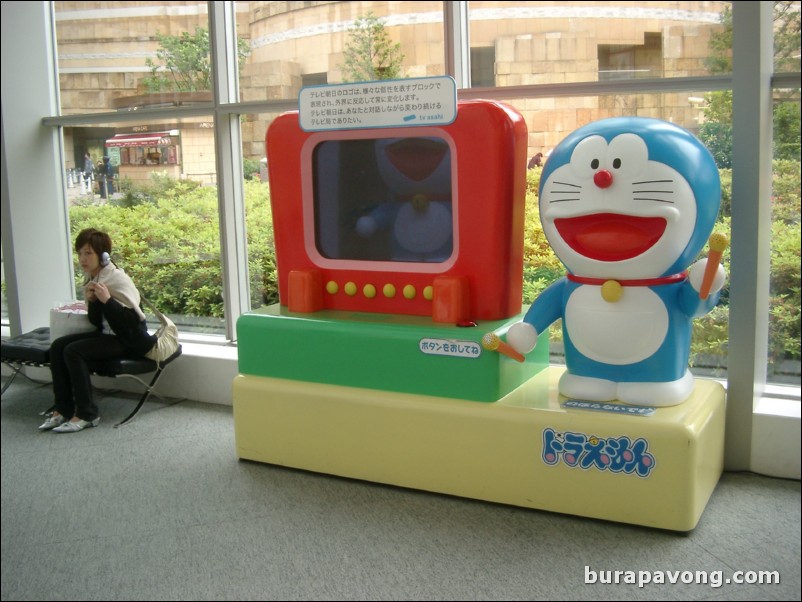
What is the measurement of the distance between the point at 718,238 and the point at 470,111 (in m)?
1.01

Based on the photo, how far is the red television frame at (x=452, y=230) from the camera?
10.1 feet

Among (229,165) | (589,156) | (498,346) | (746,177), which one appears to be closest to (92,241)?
(229,165)

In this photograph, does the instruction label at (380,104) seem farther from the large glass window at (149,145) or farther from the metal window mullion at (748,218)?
the large glass window at (149,145)

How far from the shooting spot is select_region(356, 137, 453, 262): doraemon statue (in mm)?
3242

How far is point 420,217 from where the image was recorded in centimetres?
332

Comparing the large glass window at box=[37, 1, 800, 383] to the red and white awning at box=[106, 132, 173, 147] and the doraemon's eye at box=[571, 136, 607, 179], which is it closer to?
the red and white awning at box=[106, 132, 173, 147]

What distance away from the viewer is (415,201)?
3322mm

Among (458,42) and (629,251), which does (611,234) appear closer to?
(629,251)

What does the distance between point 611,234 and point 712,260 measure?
0.34 m

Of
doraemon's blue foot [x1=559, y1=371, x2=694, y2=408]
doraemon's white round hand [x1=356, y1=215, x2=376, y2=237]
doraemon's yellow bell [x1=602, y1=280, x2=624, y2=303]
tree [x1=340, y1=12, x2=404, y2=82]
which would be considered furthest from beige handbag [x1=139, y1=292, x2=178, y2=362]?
doraemon's yellow bell [x1=602, y1=280, x2=624, y2=303]

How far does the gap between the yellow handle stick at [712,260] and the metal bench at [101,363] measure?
2.82m

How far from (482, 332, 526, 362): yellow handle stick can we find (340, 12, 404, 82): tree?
5.20ft

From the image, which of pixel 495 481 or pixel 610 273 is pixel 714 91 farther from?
pixel 495 481

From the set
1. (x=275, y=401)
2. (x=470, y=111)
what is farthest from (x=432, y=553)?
(x=470, y=111)
